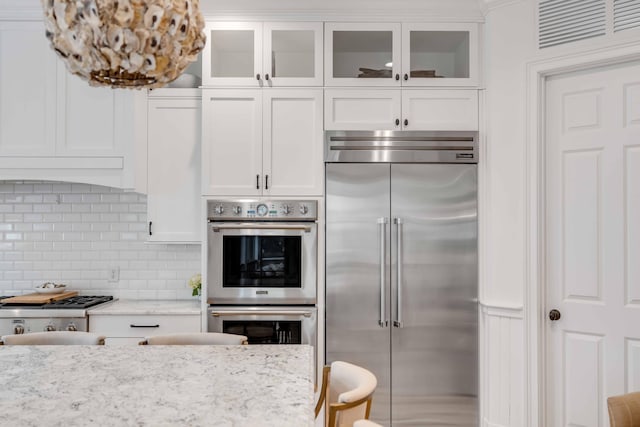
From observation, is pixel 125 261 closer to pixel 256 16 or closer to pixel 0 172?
pixel 0 172

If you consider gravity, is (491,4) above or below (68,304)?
above

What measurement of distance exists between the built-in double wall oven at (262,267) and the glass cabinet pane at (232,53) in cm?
92

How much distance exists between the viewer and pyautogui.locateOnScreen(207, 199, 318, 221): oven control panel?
3.05 meters

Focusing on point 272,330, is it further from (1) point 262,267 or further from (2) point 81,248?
(2) point 81,248

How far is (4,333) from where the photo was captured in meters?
3.00

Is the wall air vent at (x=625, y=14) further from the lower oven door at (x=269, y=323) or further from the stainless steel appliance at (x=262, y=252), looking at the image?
the lower oven door at (x=269, y=323)

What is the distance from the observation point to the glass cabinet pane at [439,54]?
10.2 feet

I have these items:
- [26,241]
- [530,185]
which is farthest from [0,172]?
[530,185]

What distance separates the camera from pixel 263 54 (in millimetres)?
3109

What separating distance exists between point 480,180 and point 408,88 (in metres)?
0.77

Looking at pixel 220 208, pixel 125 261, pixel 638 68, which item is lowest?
pixel 125 261

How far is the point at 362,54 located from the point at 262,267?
5.43 feet

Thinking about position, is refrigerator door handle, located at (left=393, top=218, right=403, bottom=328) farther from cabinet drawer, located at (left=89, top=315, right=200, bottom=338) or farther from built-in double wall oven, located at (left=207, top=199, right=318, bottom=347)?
cabinet drawer, located at (left=89, top=315, right=200, bottom=338)

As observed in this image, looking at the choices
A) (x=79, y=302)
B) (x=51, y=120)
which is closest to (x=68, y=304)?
(x=79, y=302)
